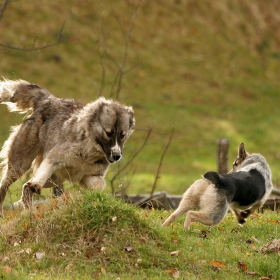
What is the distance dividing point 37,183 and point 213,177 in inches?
99.3

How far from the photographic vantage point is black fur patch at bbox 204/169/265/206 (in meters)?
8.88

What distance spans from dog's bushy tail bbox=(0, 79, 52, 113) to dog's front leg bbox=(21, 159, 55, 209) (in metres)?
1.47

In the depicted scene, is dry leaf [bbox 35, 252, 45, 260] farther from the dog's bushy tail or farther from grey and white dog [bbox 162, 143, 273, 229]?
the dog's bushy tail

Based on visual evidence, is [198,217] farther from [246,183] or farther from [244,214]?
[244,214]

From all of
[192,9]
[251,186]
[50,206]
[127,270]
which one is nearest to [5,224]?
[50,206]

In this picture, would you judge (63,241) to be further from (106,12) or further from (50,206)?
(106,12)

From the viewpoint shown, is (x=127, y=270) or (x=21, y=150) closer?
(x=127, y=270)

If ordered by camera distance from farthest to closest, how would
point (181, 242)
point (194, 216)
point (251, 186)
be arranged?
1. point (251, 186)
2. point (194, 216)
3. point (181, 242)

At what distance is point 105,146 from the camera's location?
9.56 m

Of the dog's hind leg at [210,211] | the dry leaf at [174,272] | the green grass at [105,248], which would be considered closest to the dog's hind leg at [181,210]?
the dog's hind leg at [210,211]

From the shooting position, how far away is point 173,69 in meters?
31.2

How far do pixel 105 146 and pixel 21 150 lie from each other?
63.4 inches

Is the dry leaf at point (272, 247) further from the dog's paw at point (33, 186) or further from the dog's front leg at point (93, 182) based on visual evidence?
the dog's paw at point (33, 186)

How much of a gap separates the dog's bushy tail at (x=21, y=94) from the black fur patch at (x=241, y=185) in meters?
3.45
